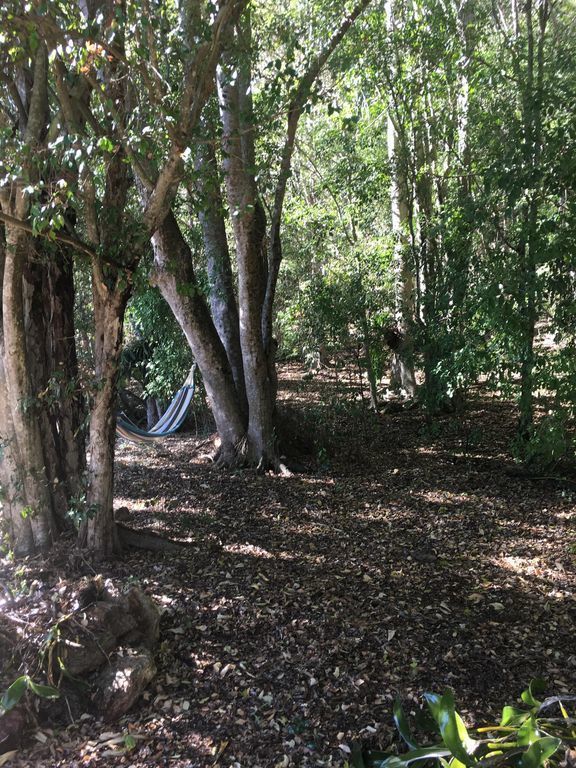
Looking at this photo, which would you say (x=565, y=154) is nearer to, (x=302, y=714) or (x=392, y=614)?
(x=392, y=614)

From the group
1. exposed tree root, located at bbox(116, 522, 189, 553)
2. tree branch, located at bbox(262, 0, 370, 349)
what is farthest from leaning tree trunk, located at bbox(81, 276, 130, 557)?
tree branch, located at bbox(262, 0, 370, 349)

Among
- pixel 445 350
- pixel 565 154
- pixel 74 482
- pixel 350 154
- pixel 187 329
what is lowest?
pixel 74 482

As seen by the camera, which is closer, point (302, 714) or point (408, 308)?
point (302, 714)

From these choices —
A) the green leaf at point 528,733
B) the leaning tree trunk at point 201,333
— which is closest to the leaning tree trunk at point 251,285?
the leaning tree trunk at point 201,333

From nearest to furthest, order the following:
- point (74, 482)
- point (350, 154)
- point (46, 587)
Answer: point (46, 587) < point (74, 482) < point (350, 154)

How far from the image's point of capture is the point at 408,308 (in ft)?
18.9

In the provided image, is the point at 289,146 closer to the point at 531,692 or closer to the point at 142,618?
Result: the point at 142,618

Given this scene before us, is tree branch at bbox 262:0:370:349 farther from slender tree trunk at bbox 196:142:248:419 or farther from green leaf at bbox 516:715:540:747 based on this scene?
green leaf at bbox 516:715:540:747

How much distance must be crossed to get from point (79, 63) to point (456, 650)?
9.27ft

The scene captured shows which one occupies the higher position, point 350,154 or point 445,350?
point 350,154

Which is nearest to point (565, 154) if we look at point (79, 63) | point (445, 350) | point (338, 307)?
point (445, 350)

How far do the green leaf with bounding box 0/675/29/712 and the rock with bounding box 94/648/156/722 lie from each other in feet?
0.92

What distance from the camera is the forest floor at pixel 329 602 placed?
2.03 meters

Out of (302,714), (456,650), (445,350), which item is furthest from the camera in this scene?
(445,350)
